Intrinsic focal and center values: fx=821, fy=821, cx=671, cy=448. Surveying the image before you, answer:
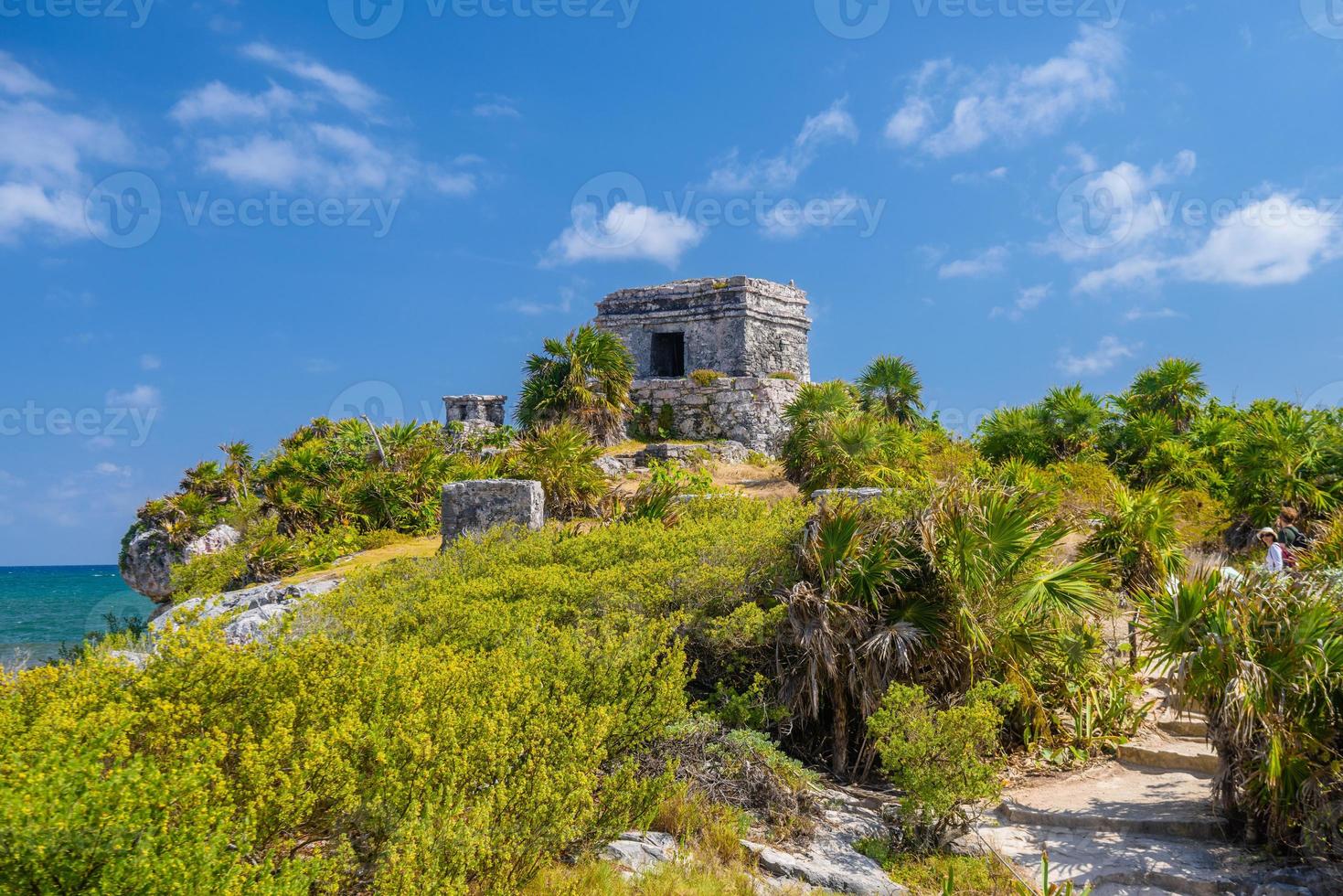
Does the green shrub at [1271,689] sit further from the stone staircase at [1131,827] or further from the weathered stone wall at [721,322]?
the weathered stone wall at [721,322]

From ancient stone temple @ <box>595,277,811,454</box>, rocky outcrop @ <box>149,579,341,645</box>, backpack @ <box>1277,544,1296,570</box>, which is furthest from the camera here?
ancient stone temple @ <box>595,277,811,454</box>

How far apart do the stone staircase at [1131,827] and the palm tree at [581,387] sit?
17218mm

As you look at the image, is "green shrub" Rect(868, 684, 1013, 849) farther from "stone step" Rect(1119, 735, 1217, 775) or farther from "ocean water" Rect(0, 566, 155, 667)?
"ocean water" Rect(0, 566, 155, 667)

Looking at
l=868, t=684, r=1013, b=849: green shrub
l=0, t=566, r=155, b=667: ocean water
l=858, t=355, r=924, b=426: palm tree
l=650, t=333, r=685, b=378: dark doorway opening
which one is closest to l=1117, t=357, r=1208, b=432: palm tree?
l=858, t=355, r=924, b=426: palm tree

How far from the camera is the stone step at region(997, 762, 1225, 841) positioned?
5.83 m

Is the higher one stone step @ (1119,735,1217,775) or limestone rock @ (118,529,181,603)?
limestone rock @ (118,529,181,603)

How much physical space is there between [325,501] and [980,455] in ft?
49.7

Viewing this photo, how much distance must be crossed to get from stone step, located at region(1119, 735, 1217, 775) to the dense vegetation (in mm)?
225

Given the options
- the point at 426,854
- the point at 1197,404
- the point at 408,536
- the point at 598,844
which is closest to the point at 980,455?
the point at 1197,404

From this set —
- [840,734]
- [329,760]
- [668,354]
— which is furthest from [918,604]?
[668,354]

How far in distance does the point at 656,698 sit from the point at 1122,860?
133 inches

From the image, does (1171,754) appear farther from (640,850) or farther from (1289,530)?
(1289,530)

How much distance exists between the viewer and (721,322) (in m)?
27.2

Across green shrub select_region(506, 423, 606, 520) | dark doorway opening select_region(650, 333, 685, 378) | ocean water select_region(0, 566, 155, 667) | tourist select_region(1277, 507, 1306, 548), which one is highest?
dark doorway opening select_region(650, 333, 685, 378)
